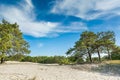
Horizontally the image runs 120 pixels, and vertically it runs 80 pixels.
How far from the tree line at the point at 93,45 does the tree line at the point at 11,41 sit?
7.33 metres

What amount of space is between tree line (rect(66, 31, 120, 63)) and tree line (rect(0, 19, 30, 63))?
7329 millimetres

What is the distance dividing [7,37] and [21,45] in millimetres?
3030

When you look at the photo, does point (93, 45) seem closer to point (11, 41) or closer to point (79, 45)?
point (79, 45)

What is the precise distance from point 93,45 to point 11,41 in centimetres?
1227

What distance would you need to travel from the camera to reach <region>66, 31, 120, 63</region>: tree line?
85.6ft

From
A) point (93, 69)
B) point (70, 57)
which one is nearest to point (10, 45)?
point (70, 57)

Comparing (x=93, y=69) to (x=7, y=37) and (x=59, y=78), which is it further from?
(x=7, y=37)

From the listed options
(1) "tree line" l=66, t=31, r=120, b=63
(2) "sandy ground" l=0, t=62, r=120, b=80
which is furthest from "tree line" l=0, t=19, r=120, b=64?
(2) "sandy ground" l=0, t=62, r=120, b=80

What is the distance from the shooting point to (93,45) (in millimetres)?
26484

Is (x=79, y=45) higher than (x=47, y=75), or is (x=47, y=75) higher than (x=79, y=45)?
(x=79, y=45)

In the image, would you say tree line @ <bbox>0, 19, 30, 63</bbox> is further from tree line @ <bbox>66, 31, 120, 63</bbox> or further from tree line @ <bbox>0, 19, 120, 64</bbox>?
tree line @ <bbox>66, 31, 120, 63</bbox>

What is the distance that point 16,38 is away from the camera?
27938 mm

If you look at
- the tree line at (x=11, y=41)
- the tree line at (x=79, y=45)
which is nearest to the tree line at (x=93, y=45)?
the tree line at (x=79, y=45)

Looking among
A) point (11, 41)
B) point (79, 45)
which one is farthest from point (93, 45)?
point (11, 41)
